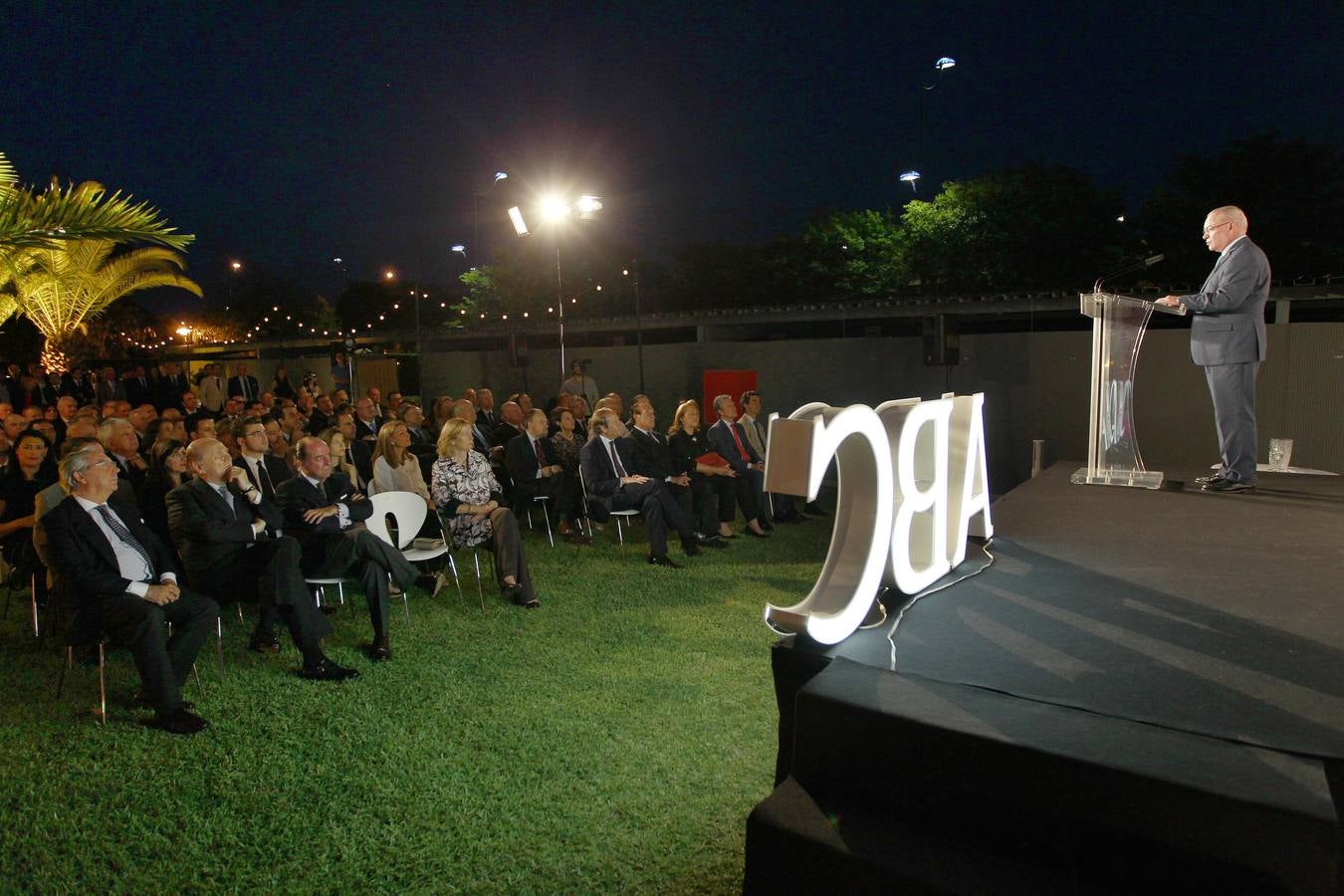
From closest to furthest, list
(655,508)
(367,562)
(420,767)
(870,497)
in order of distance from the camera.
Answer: (870,497) → (420,767) → (367,562) → (655,508)

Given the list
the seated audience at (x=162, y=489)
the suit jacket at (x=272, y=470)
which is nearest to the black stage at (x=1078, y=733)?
the seated audience at (x=162, y=489)

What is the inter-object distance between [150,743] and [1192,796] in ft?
11.8

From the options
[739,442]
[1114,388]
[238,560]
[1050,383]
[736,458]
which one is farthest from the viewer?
[1050,383]

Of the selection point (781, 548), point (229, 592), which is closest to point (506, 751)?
point (229, 592)

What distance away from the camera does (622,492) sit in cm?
651

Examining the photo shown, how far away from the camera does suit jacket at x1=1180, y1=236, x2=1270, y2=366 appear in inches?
171

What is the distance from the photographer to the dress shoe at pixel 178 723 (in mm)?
3385

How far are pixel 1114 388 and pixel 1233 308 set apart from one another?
31.0 inches

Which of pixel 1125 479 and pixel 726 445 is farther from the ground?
pixel 726 445

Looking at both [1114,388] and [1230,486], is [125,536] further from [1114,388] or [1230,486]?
[1230,486]

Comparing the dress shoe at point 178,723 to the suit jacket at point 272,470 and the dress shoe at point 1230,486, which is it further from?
the dress shoe at point 1230,486

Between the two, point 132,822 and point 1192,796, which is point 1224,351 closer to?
point 1192,796

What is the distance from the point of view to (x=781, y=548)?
6.74 metres

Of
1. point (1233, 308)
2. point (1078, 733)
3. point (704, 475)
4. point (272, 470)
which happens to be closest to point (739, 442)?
point (704, 475)
